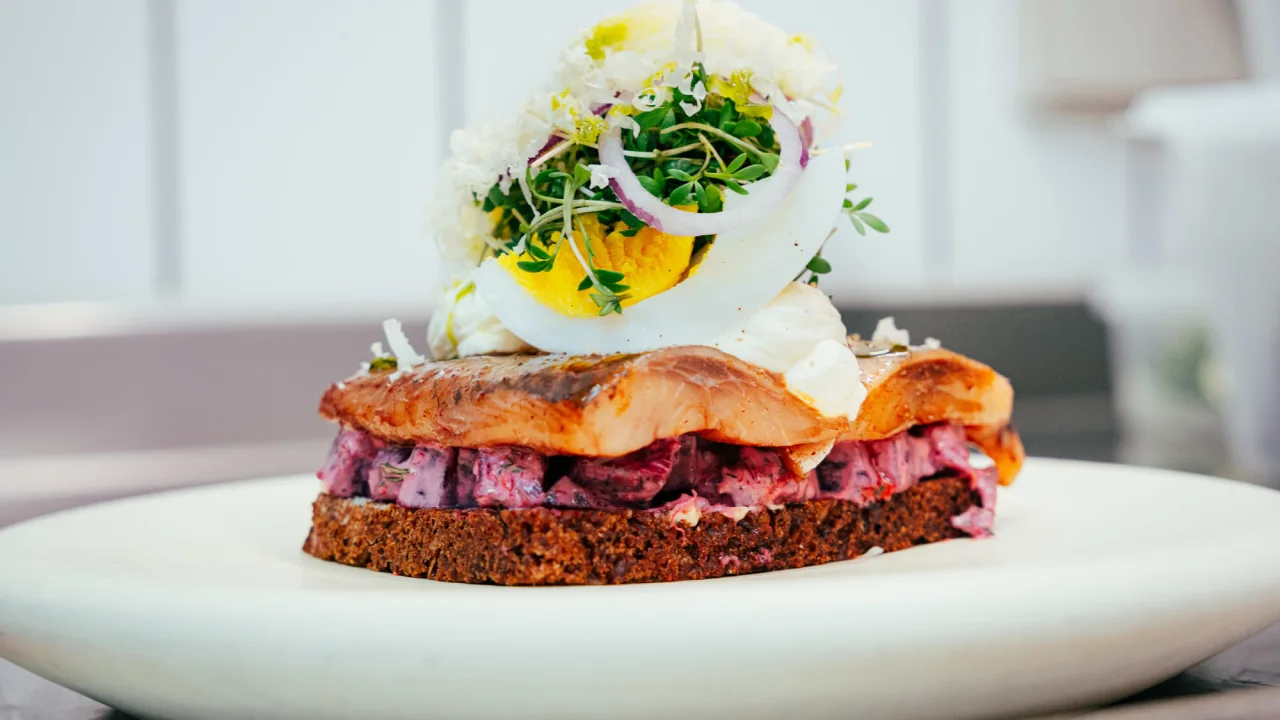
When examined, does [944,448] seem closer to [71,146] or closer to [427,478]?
[427,478]

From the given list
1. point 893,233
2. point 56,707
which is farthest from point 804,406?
point 893,233

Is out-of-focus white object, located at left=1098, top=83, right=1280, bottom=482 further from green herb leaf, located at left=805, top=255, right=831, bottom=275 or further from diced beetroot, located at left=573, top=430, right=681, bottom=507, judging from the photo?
diced beetroot, located at left=573, top=430, right=681, bottom=507

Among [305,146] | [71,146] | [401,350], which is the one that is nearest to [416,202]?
[305,146]

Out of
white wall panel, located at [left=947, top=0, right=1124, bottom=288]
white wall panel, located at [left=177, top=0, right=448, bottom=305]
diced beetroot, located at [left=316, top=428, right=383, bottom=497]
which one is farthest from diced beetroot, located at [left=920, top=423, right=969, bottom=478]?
white wall panel, located at [left=947, top=0, right=1124, bottom=288]

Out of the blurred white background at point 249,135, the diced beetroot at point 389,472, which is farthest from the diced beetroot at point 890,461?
the blurred white background at point 249,135

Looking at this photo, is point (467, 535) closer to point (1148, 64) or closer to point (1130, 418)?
point (1130, 418)
